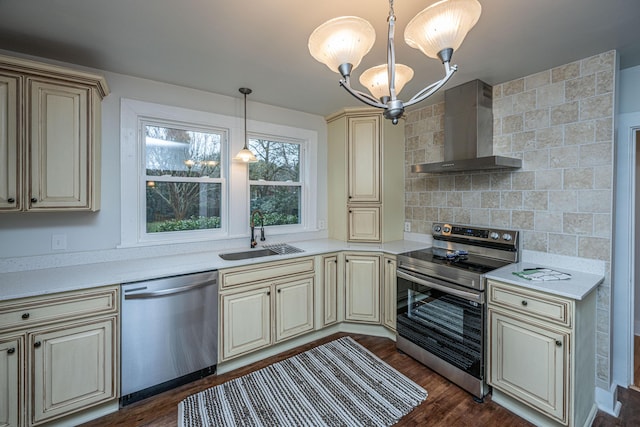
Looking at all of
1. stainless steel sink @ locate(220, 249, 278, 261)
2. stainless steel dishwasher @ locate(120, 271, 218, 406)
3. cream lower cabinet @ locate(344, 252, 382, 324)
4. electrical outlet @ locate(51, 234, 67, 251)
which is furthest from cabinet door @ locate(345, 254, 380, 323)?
electrical outlet @ locate(51, 234, 67, 251)

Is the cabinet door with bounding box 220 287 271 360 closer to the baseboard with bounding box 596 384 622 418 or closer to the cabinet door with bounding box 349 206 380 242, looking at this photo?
the cabinet door with bounding box 349 206 380 242

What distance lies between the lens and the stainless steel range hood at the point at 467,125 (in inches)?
94.5

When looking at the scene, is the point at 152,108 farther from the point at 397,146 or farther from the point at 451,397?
the point at 451,397

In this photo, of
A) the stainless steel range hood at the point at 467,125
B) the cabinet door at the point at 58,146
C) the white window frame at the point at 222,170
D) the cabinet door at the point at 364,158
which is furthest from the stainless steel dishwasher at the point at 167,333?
the stainless steel range hood at the point at 467,125

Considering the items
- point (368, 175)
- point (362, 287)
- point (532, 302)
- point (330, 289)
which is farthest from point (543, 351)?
point (368, 175)

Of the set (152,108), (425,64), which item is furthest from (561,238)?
(152,108)

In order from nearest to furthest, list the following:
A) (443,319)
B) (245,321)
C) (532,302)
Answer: (532,302), (443,319), (245,321)

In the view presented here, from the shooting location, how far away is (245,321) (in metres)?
2.30

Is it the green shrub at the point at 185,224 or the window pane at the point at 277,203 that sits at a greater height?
the window pane at the point at 277,203

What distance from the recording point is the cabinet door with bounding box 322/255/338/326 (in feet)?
9.14

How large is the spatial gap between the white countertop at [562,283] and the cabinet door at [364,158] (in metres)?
1.43

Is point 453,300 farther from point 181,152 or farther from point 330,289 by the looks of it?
point 181,152

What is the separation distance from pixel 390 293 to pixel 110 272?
235 centimetres

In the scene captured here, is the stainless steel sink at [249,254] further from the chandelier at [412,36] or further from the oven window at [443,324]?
the chandelier at [412,36]
